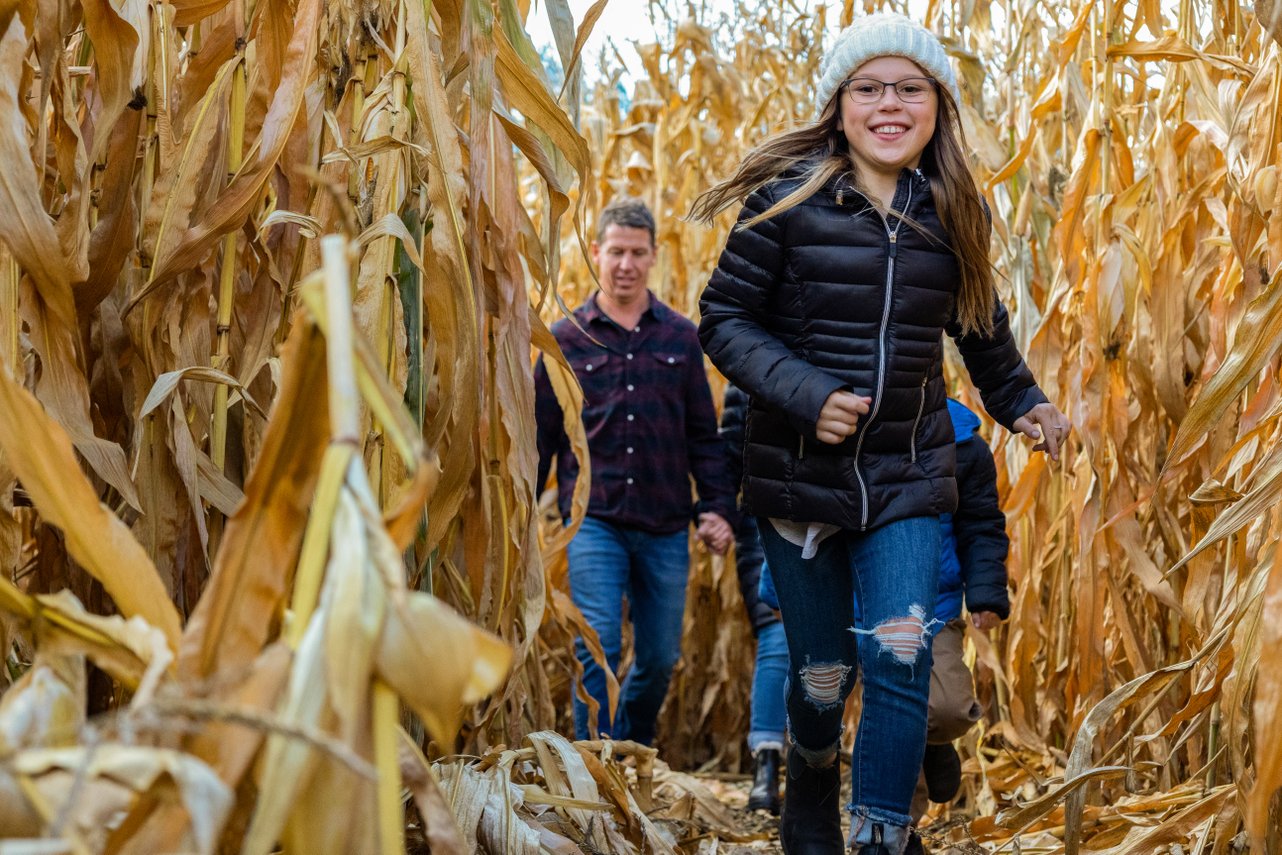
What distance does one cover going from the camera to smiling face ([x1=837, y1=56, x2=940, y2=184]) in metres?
2.06

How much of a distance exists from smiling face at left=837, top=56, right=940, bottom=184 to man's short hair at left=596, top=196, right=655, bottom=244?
146 cm

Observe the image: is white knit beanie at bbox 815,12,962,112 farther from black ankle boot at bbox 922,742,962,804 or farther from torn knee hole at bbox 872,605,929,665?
black ankle boot at bbox 922,742,962,804

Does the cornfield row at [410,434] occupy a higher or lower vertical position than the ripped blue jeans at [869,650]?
higher

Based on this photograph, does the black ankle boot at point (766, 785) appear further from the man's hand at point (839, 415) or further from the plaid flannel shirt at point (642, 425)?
the man's hand at point (839, 415)

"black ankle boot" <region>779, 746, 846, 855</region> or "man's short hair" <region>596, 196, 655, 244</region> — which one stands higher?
"man's short hair" <region>596, 196, 655, 244</region>

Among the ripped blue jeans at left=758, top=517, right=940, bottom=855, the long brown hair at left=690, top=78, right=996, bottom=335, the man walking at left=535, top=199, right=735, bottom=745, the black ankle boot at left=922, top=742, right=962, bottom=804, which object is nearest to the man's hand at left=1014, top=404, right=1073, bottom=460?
the long brown hair at left=690, top=78, right=996, bottom=335

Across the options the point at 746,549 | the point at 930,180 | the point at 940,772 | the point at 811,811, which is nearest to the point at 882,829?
the point at 811,811

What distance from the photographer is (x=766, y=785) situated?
323cm

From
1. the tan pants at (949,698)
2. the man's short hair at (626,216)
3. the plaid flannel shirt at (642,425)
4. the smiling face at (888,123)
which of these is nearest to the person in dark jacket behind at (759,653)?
the plaid flannel shirt at (642,425)

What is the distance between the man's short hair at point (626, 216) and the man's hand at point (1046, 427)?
155cm

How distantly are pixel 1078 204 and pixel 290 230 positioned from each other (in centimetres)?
147

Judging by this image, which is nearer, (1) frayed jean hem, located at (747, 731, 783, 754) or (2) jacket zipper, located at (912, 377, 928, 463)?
(2) jacket zipper, located at (912, 377, 928, 463)

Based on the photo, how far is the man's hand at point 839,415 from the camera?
6.24ft

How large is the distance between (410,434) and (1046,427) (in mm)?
1629
